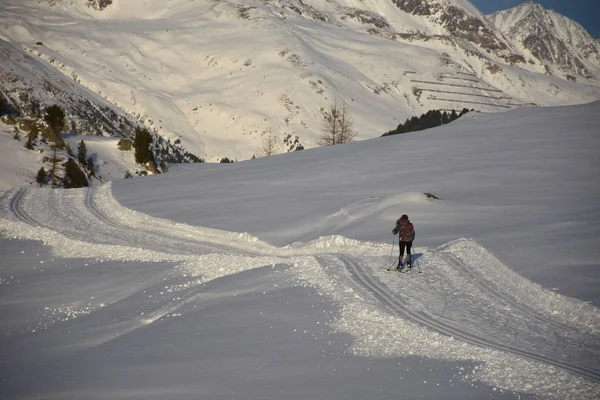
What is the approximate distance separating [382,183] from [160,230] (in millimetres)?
15047

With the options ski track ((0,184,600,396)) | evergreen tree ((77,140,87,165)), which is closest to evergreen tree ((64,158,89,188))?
evergreen tree ((77,140,87,165))

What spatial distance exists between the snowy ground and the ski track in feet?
0.31

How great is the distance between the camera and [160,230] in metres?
33.1

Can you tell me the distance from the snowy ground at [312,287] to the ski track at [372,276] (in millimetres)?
93

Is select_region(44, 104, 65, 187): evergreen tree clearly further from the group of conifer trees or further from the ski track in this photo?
the ski track

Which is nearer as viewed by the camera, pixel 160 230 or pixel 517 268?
pixel 517 268

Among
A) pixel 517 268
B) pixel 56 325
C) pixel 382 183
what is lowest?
pixel 56 325

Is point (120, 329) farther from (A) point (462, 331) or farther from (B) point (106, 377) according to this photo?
(A) point (462, 331)

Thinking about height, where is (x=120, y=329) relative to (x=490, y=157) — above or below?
below

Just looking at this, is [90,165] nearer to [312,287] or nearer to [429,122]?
[429,122]

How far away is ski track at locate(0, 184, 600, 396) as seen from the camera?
1603 cm

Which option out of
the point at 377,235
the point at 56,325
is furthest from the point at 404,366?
the point at 377,235

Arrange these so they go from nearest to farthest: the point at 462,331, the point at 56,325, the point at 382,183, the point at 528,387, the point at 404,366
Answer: the point at 528,387 → the point at 404,366 → the point at 462,331 → the point at 56,325 → the point at 382,183

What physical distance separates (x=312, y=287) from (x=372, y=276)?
2433 mm
